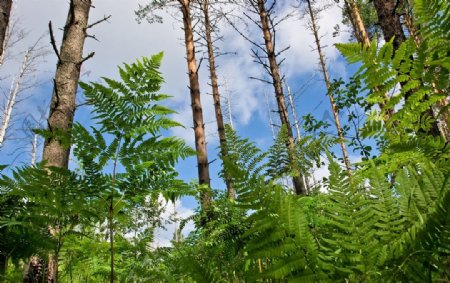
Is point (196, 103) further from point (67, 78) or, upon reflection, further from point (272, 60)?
point (67, 78)

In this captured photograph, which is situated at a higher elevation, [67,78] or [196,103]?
[196,103]

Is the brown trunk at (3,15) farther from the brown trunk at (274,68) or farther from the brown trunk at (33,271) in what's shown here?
the brown trunk at (274,68)

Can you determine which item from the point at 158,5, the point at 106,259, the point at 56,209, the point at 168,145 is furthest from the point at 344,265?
the point at 158,5

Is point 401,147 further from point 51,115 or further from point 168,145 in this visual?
point 51,115

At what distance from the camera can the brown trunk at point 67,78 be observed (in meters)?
3.82

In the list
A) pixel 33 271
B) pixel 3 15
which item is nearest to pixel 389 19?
pixel 3 15

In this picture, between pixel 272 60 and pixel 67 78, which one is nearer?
pixel 67 78

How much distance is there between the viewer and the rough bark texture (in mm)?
3824

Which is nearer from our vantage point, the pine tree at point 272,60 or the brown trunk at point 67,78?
the brown trunk at point 67,78

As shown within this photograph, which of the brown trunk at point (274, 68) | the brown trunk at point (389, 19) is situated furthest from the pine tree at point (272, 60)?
the brown trunk at point (389, 19)

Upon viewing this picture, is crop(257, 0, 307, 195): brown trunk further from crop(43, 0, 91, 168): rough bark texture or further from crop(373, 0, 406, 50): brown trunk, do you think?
crop(43, 0, 91, 168): rough bark texture

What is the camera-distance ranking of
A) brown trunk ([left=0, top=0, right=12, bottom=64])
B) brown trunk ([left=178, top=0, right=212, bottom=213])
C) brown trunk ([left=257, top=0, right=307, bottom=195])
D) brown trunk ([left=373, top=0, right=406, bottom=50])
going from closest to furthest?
brown trunk ([left=0, top=0, right=12, bottom=64]) < brown trunk ([left=373, top=0, right=406, bottom=50]) < brown trunk ([left=178, top=0, right=212, bottom=213]) < brown trunk ([left=257, top=0, right=307, bottom=195])

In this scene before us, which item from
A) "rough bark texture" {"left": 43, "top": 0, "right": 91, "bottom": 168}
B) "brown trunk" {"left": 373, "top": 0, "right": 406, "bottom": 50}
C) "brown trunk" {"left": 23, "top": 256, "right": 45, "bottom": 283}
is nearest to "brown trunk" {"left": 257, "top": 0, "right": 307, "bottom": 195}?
"brown trunk" {"left": 373, "top": 0, "right": 406, "bottom": 50}

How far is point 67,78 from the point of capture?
4270 millimetres
